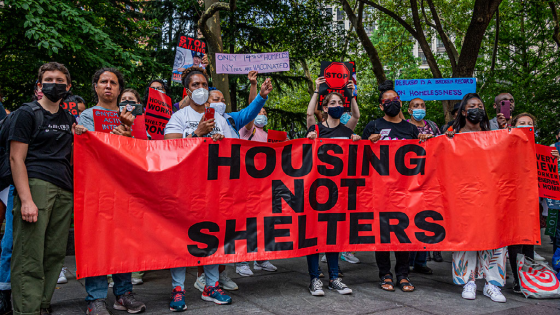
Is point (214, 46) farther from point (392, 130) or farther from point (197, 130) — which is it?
point (197, 130)

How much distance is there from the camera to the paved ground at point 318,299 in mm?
3914

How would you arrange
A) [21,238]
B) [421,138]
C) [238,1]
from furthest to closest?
1. [238,1]
2. [421,138]
3. [21,238]

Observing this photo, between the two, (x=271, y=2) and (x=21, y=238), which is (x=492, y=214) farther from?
(x=271, y=2)

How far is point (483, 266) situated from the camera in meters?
4.43

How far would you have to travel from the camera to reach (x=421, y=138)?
4629 millimetres

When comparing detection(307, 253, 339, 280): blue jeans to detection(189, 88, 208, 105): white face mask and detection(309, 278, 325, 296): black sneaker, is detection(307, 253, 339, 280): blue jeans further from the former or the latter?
detection(189, 88, 208, 105): white face mask

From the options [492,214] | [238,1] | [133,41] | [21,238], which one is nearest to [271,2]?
[238,1]

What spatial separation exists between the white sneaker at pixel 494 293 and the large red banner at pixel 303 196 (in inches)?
15.4

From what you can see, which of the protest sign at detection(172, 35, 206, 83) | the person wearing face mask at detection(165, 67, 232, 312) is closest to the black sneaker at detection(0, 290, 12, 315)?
the person wearing face mask at detection(165, 67, 232, 312)

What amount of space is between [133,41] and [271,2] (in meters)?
4.11

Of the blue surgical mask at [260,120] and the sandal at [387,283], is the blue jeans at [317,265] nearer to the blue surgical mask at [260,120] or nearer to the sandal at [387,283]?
the sandal at [387,283]

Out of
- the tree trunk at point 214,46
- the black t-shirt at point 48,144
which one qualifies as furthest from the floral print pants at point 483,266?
the tree trunk at point 214,46

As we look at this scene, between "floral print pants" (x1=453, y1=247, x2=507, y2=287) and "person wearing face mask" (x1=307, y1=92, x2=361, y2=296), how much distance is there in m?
1.14

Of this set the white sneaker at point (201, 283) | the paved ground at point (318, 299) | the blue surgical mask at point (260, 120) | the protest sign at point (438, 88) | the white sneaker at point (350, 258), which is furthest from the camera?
the protest sign at point (438, 88)
